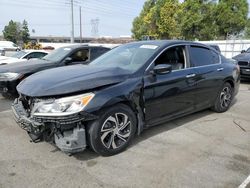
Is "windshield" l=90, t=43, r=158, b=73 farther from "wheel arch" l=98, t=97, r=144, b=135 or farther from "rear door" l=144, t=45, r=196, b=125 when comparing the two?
"wheel arch" l=98, t=97, r=144, b=135

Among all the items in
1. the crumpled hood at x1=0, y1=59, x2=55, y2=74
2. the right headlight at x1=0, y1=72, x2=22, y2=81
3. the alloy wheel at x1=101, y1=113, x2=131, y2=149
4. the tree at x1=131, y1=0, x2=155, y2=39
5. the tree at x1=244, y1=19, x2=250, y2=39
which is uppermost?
the tree at x1=131, y1=0, x2=155, y2=39

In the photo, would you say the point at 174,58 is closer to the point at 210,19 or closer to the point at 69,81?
the point at 69,81

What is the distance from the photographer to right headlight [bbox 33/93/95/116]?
10.3ft

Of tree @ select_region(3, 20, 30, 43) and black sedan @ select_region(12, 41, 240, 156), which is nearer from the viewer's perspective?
black sedan @ select_region(12, 41, 240, 156)

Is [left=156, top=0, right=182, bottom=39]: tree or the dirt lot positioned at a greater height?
[left=156, top=0, right=182, bottom=39]: tree

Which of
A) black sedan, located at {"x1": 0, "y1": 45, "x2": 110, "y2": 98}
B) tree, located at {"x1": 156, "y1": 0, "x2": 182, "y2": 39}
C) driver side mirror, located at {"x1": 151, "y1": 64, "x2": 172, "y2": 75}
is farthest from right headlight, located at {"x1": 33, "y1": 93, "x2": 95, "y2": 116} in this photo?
tree, located at {"x1": 156, "y1": 0, "x2": 182, "y2": 39}

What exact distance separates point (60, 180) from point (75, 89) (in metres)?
1.09

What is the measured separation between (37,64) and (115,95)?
397 cm

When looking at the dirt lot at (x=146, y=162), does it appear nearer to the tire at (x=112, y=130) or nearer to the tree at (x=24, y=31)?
the tire at (x=112, y=130)

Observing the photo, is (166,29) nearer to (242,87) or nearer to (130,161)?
(242,87)

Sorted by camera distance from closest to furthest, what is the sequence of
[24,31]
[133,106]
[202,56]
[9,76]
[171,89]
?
[133,106]
[171,89]
[202,56]
[9,76]
[24,31]

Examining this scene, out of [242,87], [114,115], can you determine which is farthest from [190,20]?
[114,115]

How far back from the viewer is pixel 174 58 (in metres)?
4.57

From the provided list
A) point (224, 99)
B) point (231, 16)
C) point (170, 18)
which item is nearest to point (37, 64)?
point (224, 99)
